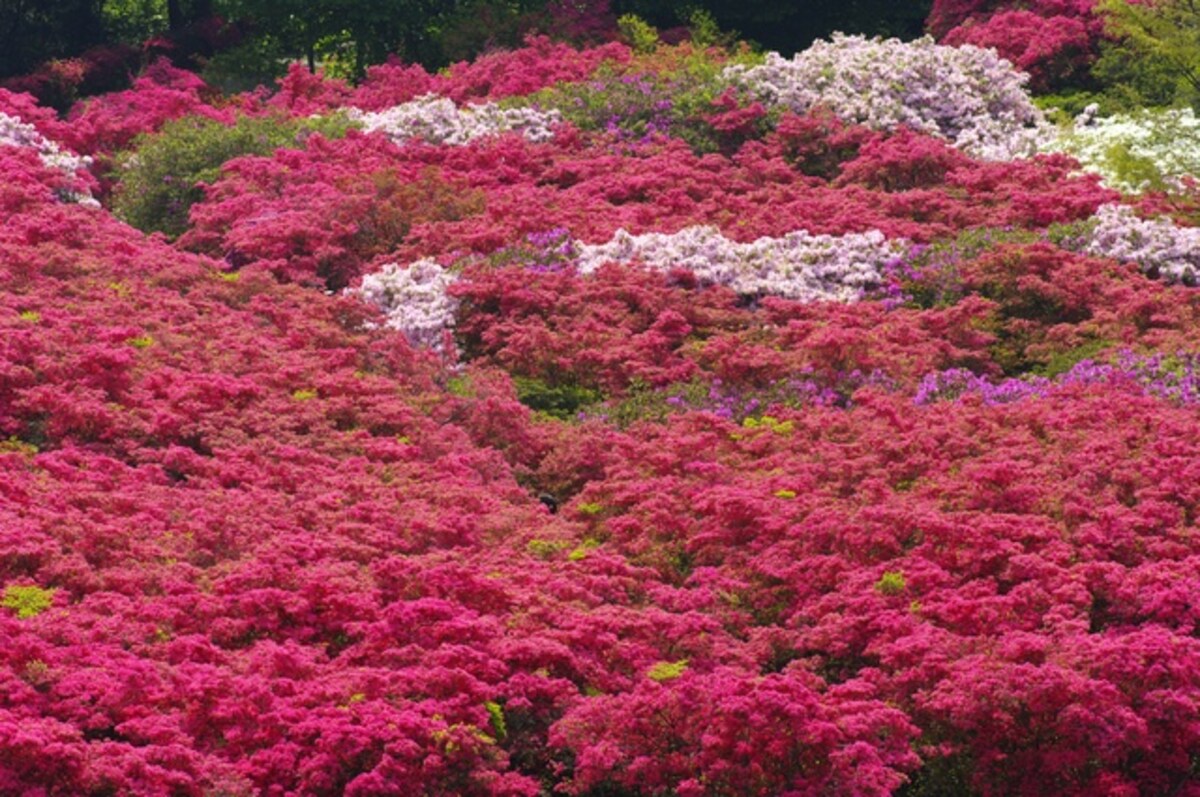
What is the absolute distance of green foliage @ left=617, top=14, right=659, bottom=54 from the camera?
2897 cm

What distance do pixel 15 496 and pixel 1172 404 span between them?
7.85 meters

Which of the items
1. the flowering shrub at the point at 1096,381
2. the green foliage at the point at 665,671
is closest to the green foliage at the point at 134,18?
the flowering shrub at the point at 1096,381

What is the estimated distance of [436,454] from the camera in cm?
1386

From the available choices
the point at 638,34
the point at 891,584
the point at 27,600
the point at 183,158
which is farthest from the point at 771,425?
the point at 638,34

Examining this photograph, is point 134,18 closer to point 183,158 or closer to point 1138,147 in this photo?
point 183,158

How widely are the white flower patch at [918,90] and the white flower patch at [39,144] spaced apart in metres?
7.78

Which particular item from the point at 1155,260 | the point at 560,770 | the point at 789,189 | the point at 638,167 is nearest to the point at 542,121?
the point at 638,167

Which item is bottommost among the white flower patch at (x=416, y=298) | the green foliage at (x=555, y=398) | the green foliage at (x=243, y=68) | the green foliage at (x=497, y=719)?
the green foliage at (x=243, y=68)

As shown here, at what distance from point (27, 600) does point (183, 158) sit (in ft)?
39.8

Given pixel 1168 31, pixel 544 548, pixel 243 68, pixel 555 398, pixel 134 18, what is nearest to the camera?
pixel 544 548

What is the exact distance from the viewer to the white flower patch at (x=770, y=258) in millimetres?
17109

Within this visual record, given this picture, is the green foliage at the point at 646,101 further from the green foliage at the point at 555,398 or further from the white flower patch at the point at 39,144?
the green foliage at the point at 555,398

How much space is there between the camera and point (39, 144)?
22.3 metres

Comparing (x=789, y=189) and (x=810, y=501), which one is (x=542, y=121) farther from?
(x=810, y=501)
